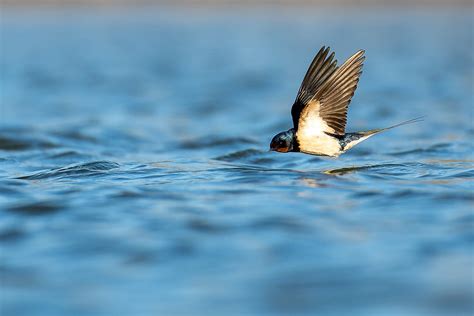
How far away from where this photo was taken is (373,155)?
1163 centimetres

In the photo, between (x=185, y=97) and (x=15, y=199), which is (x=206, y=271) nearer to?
(x=15, y=199)

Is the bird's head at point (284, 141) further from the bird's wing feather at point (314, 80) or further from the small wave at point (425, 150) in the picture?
the small wave at point (425, 150)

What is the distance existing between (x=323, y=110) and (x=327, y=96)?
0.48ft

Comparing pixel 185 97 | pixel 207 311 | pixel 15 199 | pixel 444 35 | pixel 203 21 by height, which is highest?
pixel 203 21

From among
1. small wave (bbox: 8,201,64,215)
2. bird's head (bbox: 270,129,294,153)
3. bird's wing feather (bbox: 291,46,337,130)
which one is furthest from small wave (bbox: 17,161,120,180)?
bird's wing feather (bbox: 291,46,337,130)

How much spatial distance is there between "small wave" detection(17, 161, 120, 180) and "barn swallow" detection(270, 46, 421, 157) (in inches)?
75.4

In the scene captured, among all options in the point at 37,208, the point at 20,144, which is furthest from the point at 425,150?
the point at 37,208

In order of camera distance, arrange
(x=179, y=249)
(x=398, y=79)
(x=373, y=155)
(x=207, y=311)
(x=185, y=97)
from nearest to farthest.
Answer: (x=207, y=311)
(x=179, y=249)
(x=373, y=155)
(x=185, y=97)
(x=398, y=79)

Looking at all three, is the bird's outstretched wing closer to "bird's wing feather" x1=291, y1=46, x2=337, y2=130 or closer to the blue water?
"bird's wing feather" x1=291, y1=46, x2=337, y2=130

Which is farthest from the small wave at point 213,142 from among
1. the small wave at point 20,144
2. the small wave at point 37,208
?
the small wave at point 37,208

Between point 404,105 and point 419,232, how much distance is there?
1101cm

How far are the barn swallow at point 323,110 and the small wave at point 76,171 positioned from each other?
1915 millimetres

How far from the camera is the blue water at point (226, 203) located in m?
5.57

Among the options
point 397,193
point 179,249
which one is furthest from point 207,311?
point 397,193
